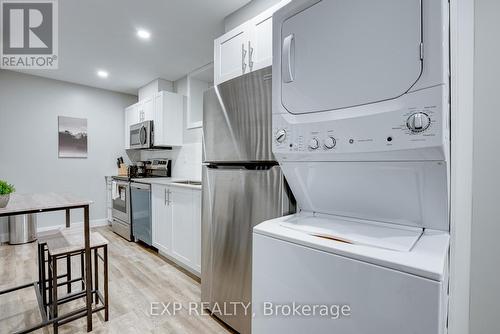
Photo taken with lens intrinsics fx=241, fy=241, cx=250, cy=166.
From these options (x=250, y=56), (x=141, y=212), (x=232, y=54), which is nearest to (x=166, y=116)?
(x=141, y=212)

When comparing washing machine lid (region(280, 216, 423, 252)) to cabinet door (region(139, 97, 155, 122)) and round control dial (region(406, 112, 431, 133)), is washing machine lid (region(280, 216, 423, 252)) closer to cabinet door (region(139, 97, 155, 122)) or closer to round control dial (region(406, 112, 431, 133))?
round control dial (region(406, 112, 431, 133))

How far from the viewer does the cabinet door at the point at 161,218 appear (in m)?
2.78

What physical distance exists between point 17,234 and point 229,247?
363 centimetres

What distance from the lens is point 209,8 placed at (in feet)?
7.11

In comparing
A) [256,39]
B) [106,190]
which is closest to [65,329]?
[256,39]

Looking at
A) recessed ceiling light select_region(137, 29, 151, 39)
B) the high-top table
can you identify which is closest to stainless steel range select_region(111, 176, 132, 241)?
the high-top table

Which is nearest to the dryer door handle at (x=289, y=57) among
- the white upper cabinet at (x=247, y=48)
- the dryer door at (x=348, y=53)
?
the dryer door at (x=348, y=53)

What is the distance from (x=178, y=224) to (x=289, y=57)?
2.13 m

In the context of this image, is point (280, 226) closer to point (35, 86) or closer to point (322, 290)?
point (322, 290)

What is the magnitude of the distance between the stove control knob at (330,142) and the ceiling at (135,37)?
5.87 ft

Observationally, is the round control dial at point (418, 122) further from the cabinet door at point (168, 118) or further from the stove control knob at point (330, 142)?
the cabinet door at point (168, 118)

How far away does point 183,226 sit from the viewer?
2.52 m

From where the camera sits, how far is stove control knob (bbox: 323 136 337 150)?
90 cm

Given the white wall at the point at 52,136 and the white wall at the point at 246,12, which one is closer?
the white wall at the point at 246,12
